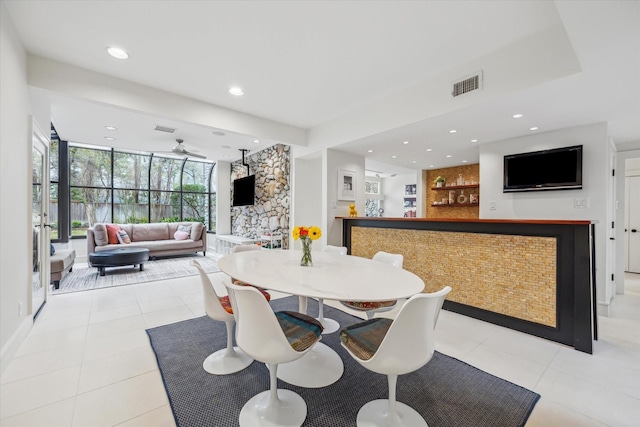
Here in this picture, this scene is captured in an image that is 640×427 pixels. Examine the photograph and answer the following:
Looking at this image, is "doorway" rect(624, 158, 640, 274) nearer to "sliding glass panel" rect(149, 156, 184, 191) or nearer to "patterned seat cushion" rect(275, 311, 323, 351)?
"patterned seat cushion" rect(275, 311, 323, 351)

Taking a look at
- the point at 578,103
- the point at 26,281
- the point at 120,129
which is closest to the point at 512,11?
the point at 578,103

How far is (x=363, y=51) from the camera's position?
2.58 meters

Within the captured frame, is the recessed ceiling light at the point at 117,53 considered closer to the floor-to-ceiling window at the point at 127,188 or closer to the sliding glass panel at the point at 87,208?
the floor-to-ceiling window at the point at 127,188

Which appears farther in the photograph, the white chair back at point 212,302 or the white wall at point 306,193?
the white wall at point 306,193

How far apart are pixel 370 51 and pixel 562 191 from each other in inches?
120

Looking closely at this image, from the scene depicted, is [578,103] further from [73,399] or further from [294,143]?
[73,399]

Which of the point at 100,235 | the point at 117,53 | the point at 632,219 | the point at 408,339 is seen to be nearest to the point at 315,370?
the point at 408,339

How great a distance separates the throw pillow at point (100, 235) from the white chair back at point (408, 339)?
6380 mm

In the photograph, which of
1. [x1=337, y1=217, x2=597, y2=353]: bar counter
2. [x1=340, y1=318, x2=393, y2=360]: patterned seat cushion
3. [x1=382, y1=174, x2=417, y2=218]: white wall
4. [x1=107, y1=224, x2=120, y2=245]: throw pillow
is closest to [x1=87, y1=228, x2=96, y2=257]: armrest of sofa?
Answer: [x1=107, y1=224, x2=120, y2=245]: throw pillow

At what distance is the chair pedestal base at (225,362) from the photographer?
1.99 metres

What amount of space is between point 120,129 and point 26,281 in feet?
10.7

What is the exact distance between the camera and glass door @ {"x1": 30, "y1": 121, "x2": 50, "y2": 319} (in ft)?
9.57

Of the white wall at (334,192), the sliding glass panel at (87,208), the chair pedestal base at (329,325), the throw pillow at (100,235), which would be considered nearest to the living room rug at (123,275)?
the throw pillow at (100,235)

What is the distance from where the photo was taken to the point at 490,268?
2.87 meters
